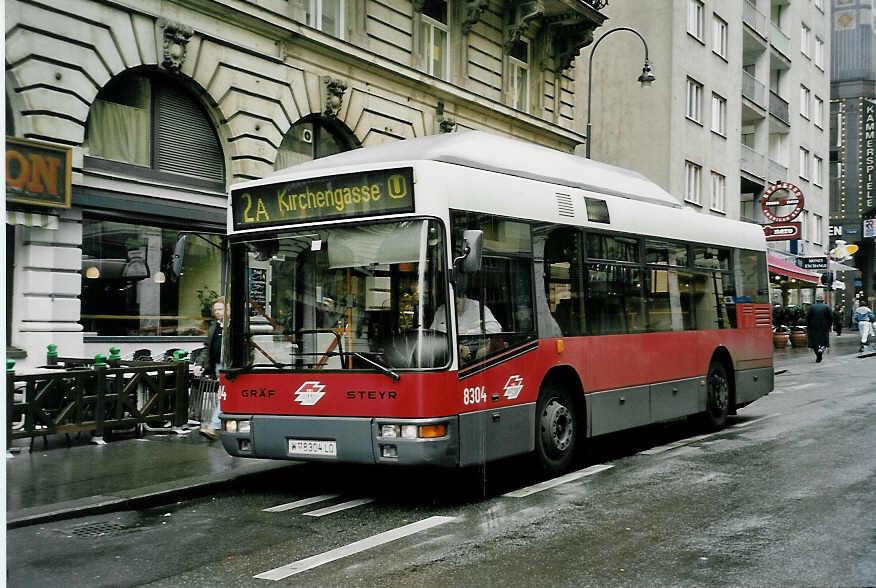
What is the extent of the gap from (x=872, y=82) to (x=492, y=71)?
4922cm

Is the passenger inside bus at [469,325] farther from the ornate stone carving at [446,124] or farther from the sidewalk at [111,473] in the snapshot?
the ornate stone carving at [446,124]

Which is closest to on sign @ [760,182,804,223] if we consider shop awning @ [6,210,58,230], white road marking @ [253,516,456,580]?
shop awning @ [6,210,58,230]

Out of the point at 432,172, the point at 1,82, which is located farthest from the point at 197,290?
the point at 1,82

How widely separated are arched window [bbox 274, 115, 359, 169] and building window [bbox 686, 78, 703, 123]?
18.7 m

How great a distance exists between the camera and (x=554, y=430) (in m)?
9.00

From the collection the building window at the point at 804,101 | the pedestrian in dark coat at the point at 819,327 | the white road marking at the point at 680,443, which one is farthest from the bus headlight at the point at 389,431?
the building window at the point at 804,101

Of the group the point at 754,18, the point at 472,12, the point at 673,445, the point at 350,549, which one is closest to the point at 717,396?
the point at 673,445

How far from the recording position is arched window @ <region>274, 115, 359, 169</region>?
1783 cm

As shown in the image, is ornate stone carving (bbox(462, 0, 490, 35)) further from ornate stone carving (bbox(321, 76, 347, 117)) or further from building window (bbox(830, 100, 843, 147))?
building window (bbox(830, 100, 843, 147))

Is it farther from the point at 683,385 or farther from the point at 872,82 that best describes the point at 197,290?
the point at 872,82

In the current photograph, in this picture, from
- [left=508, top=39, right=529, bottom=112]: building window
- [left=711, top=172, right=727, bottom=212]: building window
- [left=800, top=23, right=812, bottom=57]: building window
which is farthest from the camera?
[left=800, top=23, right=812, bottom=57]: building window

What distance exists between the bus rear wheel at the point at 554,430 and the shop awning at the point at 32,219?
7663mm

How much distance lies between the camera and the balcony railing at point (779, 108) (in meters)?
42.8

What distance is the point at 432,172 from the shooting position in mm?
→ 7652
